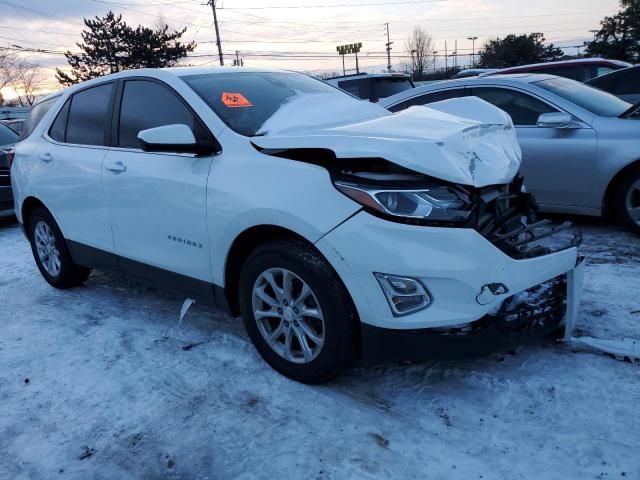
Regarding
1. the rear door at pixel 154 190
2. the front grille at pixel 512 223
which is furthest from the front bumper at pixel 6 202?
the front grille at pixel 512 223

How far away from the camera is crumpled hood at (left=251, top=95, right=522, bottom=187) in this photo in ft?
8.36

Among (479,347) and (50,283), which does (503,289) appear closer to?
(479,347)

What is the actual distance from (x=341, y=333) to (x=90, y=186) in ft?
7.92

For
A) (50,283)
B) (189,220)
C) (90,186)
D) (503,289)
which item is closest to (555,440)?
(503,289)

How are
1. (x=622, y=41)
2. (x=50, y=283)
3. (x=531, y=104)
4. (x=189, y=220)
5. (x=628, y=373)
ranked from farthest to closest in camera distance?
(x=622, y=41) → (x=531, y=104) → (x=50, y=283) → (x=189, y=220) → (x=628, y=373)

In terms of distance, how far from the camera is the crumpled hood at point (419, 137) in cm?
255

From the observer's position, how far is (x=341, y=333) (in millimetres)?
2658

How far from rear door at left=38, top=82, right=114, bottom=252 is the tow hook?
2711 millimetres

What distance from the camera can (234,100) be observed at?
344cm

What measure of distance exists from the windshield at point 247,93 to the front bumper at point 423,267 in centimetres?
104

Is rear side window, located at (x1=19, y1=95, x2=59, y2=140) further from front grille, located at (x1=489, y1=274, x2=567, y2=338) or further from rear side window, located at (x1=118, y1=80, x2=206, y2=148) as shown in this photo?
front grille, located at (x1=489, y1=274, x2=567, y2=338)

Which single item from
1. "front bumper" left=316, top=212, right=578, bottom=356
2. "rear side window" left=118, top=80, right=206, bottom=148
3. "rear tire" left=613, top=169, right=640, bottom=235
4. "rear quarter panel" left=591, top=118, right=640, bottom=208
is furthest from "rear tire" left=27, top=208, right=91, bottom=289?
"rear tire" left=613, top=169, right=640, bottom=235

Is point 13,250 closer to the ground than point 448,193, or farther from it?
closer to the ground

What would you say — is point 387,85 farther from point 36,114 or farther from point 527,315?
point 527,315
